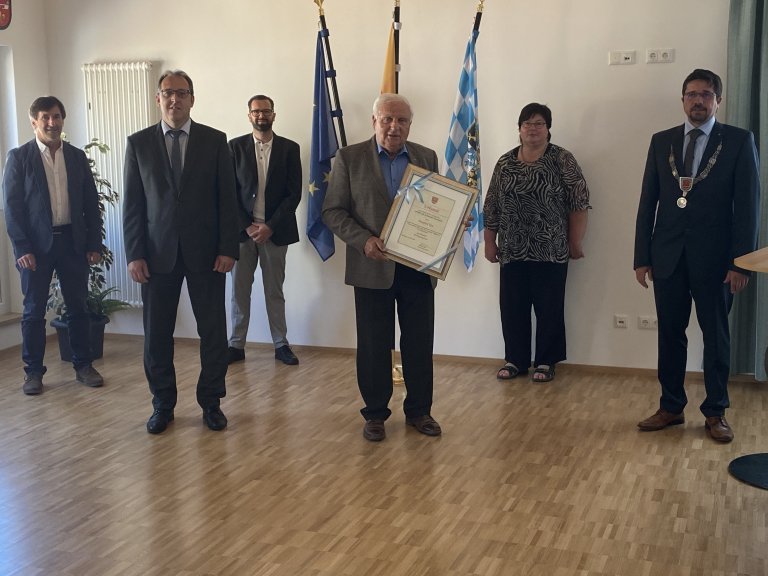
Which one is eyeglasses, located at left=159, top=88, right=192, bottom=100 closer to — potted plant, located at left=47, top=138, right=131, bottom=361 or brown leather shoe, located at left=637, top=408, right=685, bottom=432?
potted plant, located at left=47, top=138, right=131, bottom=361

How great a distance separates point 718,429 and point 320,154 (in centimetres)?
295

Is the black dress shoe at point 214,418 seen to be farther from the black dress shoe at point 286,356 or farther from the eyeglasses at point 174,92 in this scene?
the eyeglasses at point 174,92

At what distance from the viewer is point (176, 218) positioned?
4465 mm

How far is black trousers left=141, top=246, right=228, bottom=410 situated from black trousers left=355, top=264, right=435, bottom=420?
2.39 ft

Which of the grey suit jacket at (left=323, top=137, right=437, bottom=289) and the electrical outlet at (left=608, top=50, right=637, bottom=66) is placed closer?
the grey suit jacket at (left=323, top=137, right=437, bottom=289)

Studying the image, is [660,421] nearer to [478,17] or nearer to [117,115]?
[478,17]

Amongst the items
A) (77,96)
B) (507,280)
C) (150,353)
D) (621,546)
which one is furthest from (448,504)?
(77,96)

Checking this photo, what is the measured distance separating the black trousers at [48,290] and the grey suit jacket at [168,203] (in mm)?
1160

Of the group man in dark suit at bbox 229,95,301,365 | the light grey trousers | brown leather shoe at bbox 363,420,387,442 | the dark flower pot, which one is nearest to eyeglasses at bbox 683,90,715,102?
brown leather shoe at bbox 363,420,387,442

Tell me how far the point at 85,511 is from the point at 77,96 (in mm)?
4127

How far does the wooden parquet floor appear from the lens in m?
3.20

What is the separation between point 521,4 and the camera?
5.70 m

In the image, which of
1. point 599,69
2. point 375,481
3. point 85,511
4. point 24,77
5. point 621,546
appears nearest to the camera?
point 621,546

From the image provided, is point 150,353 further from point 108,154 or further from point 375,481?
point 108,154
